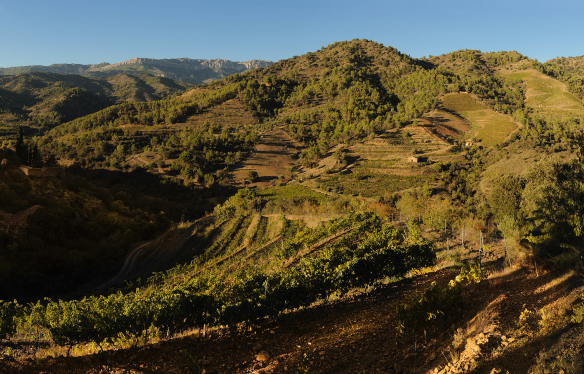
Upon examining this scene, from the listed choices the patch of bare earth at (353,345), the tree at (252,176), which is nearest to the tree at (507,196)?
the patch of bare earth at (353,345)

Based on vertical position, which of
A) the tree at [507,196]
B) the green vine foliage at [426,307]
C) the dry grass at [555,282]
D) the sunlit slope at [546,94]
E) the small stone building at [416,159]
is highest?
the sunlit slope at [546,94]

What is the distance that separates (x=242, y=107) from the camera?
11281cm

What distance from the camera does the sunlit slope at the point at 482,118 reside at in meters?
69.8

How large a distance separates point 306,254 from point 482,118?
8615cm

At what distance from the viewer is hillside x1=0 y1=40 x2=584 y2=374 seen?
851cm

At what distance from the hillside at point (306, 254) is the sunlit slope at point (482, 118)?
39.0 inches

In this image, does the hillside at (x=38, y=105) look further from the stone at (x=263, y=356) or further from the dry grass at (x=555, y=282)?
the dry grass at (x=555, y=282)

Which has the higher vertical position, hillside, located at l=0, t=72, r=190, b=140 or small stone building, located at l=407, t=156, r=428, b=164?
hillside, located at l=0, t=72, r=190, b=140

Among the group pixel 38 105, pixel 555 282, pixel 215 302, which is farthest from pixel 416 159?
pixel 38 105

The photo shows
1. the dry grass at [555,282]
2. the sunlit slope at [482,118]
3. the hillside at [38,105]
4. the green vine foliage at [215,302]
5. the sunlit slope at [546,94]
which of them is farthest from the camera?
the hillside at [38,105]

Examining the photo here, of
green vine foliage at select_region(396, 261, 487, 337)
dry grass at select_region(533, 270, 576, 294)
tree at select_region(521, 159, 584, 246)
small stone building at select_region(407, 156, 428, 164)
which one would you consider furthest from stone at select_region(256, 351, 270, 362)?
small stone building at select_region(407, 156, 428, 164)

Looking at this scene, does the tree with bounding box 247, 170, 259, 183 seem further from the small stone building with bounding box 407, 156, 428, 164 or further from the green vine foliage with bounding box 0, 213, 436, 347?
the green vine foliage with bounding box 0, 213, 436, 347

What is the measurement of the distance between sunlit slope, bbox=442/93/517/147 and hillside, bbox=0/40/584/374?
3.25ft

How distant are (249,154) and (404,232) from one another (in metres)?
60.2
